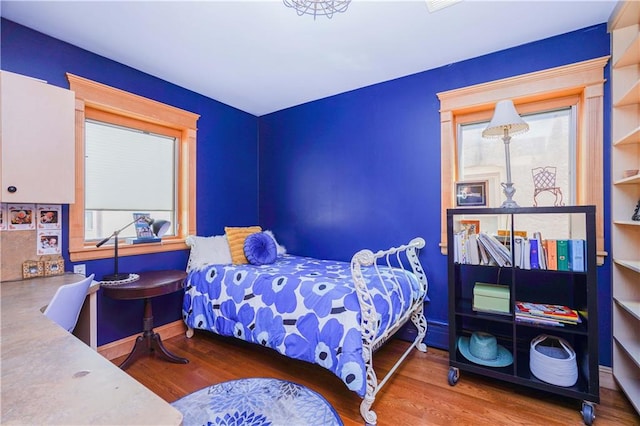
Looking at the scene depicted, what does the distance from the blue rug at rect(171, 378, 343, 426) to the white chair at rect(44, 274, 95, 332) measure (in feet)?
2.58

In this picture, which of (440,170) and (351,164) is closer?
(440,170)

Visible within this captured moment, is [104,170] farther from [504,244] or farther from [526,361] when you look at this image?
[526,361]

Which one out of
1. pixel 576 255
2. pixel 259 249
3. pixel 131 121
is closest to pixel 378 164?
pixel 259 249

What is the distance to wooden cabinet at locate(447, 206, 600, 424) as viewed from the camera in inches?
65.3

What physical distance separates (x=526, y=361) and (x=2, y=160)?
347cm

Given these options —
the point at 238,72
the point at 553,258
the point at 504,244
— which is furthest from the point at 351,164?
the point at 553,258

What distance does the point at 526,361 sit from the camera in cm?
200

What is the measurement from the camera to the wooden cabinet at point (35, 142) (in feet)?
5.41

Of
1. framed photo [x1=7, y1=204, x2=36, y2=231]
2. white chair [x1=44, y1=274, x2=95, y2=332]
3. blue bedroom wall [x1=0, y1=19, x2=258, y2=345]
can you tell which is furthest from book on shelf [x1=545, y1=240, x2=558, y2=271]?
framed photo [x1=7, y1=204, x2=36, y2=231]

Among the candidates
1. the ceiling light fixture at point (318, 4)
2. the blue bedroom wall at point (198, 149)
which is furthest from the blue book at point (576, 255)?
the blue bedroom wall at point (198, 149)

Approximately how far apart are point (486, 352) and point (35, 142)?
316 cm

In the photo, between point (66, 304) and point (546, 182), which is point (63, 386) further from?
point (546, 182)

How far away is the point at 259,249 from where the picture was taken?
9.00 ft

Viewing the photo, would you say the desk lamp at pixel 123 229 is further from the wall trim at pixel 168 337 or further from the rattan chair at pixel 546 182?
the rattan chair at pixel 546 182
